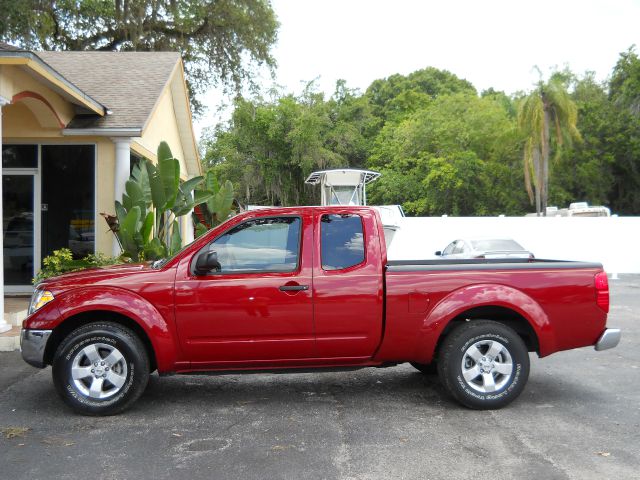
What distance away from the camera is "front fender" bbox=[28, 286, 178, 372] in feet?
18.3

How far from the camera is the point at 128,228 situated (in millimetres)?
10281

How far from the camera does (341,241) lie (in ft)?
19.6

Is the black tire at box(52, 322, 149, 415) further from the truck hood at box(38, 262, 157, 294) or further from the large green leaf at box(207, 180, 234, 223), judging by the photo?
the large green leaf at box(207, 180, 234, 223)

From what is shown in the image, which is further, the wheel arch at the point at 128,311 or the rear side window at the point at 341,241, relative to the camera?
the rear side window at the point at 341,241

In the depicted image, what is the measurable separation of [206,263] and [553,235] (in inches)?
783

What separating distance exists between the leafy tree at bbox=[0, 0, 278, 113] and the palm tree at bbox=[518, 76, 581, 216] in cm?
1774

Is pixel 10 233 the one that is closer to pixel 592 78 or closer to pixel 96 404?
pixel 96 404

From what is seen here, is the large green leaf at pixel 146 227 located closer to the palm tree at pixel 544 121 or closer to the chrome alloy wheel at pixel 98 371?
the chrome alloy wheel at pixel 98 371

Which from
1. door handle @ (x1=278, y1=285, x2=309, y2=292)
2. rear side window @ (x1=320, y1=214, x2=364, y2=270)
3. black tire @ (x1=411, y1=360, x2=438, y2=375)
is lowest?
black tire @ (x1=411, y1=360, x2=438, y2=375)

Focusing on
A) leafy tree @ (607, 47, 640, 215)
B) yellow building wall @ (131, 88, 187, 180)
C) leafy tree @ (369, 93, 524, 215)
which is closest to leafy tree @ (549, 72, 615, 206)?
leafy tree @ (607, 47, 640, 215)

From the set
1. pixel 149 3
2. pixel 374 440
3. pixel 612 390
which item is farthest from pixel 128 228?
pixel 149 3

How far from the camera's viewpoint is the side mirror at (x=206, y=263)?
219 inches

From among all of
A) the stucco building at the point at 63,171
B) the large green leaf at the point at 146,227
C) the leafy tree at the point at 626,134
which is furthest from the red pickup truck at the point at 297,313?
the leafy tree at the point at 626,134

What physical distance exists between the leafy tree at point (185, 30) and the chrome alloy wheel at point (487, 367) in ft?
80.7
